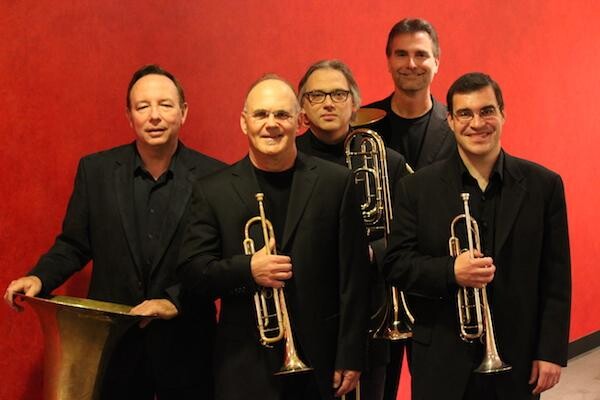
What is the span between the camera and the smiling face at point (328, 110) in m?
2.94

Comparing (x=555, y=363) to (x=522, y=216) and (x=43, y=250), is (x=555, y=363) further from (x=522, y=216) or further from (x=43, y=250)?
(x=43, y=250)

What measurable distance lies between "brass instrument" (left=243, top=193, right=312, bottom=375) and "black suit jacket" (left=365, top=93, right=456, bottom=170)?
42.9 inches

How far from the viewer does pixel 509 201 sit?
255 cm

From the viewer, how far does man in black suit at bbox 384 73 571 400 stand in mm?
2529

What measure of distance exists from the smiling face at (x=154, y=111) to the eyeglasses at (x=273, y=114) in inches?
17.4

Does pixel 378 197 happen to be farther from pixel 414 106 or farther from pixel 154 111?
pixel 154 111

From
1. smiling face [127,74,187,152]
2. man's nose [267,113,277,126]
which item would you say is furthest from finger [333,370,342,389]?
smiling face [127,74,187,152]

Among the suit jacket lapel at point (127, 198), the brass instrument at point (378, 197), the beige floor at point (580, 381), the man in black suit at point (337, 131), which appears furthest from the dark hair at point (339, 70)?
the beige floor at point (580, 381)

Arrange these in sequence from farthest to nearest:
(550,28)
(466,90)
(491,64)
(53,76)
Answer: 1. (550,28)
2. (491,64)
3. (53,76)
4. (466,90)

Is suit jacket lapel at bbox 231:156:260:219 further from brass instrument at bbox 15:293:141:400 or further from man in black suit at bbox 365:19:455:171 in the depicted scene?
man in black suit at bbox 365:19:455:171

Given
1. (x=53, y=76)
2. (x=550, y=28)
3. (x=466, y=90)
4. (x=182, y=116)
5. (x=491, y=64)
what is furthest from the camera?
(x=550, y=28)

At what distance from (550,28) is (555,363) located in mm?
3523

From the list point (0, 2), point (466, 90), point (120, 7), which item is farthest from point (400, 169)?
point (0, 2)

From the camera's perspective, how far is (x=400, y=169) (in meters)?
3.07
